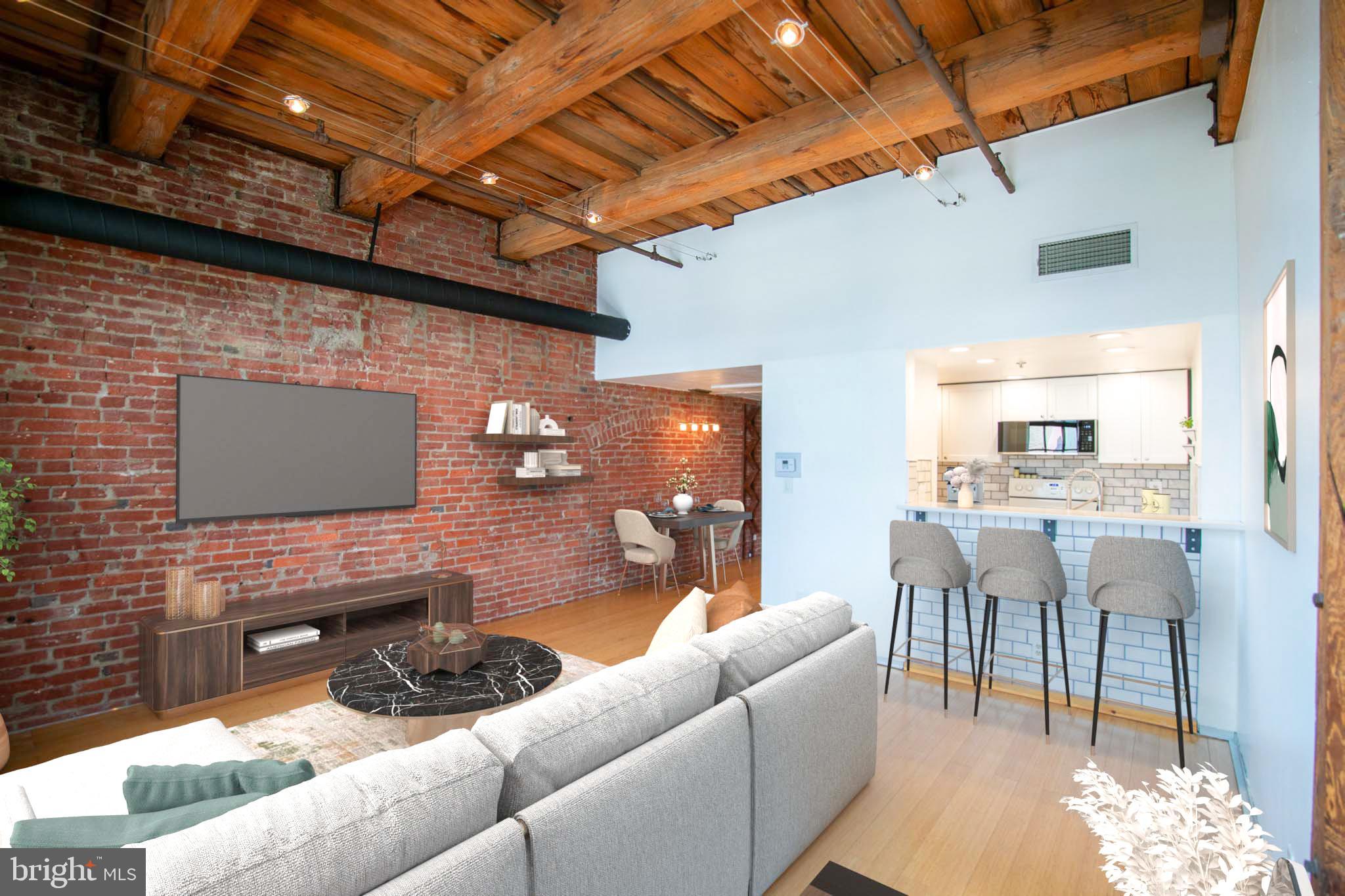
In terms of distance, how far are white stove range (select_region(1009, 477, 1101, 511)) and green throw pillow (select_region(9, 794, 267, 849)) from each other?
258 inches

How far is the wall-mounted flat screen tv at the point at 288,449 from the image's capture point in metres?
3.93

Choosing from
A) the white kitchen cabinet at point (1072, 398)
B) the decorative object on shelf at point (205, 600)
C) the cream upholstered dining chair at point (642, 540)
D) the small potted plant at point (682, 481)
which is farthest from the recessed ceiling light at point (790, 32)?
the small potted plant at point (682, 481)

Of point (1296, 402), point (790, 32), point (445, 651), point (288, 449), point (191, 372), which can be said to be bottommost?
point (445, 651)

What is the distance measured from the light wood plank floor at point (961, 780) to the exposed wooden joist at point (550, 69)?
3065mm

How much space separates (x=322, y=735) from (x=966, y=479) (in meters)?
4.06

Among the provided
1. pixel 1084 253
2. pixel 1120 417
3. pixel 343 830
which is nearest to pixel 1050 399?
pixel 1120 417

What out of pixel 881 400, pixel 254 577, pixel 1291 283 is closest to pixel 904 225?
pixel 881 400

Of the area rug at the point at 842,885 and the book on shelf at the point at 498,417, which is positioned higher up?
the book on shelf at the point at 498,417

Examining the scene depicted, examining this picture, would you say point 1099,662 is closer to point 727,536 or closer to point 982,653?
point 982,653

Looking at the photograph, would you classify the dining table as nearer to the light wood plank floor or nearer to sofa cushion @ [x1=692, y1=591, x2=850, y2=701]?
the light wood plank floor

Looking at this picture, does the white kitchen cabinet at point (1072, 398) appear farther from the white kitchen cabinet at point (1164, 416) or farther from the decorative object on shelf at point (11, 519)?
the decorative object on shelf at point (11, 519)

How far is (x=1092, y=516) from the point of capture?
368 cm

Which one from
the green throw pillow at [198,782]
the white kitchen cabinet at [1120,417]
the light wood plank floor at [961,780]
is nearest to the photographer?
the green throw pillow at [198,782]

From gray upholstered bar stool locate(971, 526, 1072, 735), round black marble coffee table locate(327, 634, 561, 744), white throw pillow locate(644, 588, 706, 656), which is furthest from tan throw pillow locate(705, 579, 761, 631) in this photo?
gray upholstered bar stool locate(971, 526, 1072, 735)
